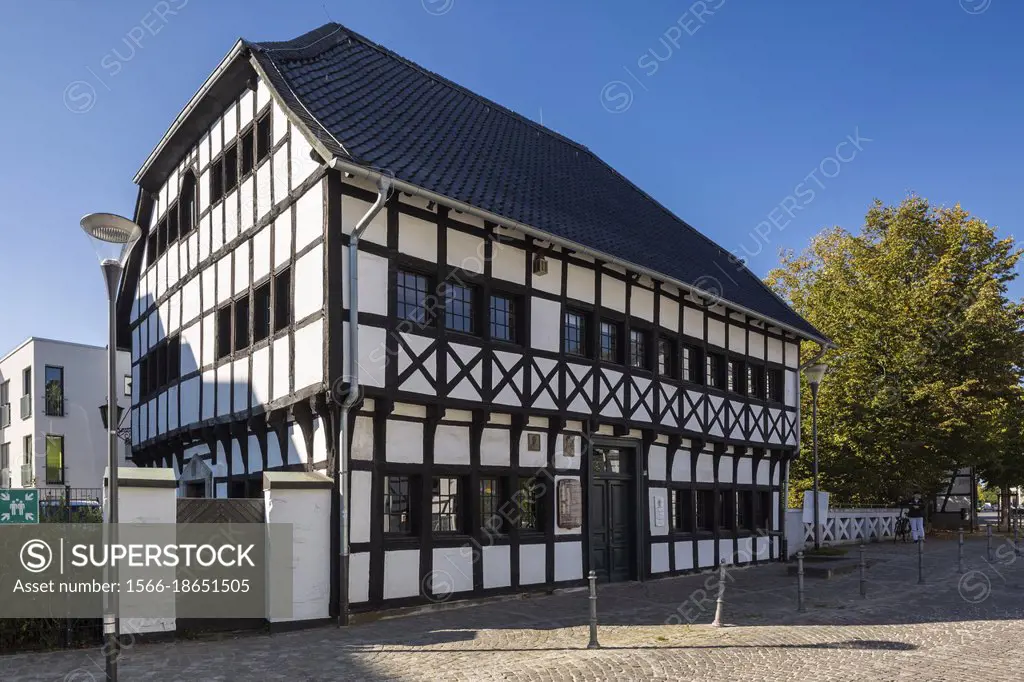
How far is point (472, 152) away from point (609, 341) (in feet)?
14.4

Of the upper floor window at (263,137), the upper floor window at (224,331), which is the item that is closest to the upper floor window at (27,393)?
the upper floor window at (224,331)

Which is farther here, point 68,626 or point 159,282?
point 159,282

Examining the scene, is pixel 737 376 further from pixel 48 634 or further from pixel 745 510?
pixel 48 634

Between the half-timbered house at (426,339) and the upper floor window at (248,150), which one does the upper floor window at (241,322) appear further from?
the upper floor window at (248,150)

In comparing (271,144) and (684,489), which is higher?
(271,144)

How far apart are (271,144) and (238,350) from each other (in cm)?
346

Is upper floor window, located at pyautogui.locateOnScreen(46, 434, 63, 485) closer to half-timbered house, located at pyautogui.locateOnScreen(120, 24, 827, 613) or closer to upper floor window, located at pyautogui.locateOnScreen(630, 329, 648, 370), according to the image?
half-timbered house, located at pyautogui.locateOnScreen(120, 24, 827, 613)

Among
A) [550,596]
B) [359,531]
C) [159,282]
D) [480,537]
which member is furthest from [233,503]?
[159,282]

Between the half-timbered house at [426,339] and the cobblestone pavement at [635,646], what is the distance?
1.29 meters

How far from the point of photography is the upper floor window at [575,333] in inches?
614

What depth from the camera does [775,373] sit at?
73.9 feet

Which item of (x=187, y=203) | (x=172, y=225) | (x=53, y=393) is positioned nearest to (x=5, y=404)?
(x=53, y=393)

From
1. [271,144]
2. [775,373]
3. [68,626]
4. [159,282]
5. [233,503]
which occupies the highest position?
[271,144]

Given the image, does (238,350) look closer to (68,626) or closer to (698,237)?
(68,626)
